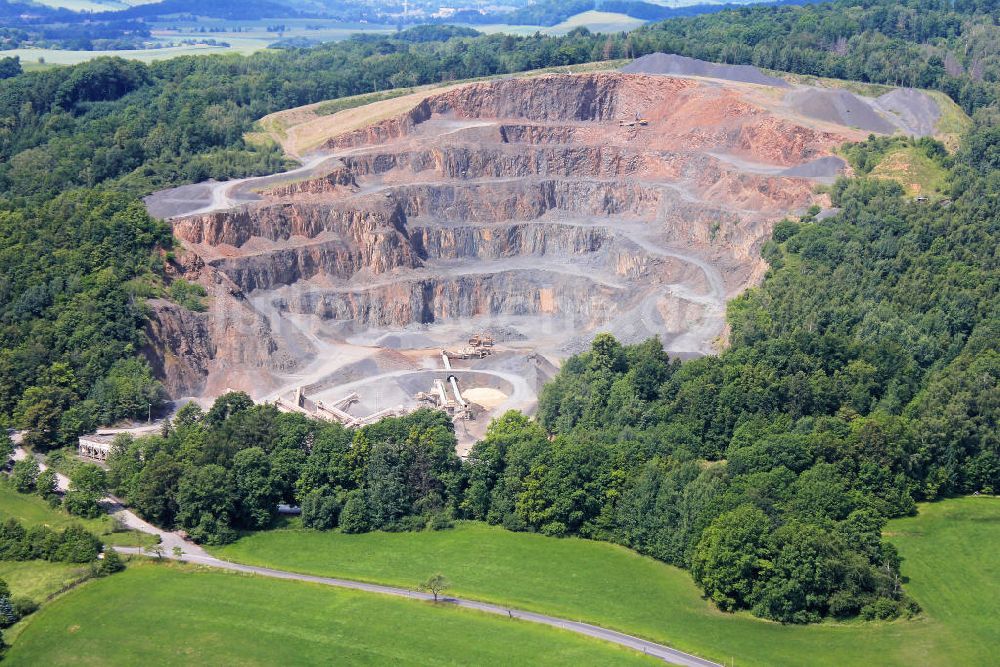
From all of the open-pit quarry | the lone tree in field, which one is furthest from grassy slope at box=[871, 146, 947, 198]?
the lone tree in field

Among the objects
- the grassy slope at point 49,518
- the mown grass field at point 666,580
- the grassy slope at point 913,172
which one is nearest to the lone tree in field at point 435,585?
the mown grass field at point 666,580

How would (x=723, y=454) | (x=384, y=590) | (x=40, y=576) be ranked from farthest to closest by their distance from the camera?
(x=723, y=454)
(x=40, y=576)
(x=384, y=590)

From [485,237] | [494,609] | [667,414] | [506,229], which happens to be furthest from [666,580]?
[506,229]

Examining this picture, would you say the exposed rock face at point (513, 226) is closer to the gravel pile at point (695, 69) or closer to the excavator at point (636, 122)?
the excavator at point (636, 122)

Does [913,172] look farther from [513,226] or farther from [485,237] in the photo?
[485,237]

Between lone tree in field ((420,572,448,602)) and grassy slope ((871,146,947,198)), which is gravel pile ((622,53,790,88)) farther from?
lone tree in field ((420,572,448,602))

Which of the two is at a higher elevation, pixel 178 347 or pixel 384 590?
pixel 384 590

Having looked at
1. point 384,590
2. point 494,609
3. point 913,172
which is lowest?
point 384,590
